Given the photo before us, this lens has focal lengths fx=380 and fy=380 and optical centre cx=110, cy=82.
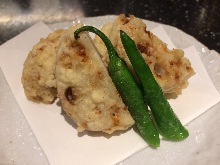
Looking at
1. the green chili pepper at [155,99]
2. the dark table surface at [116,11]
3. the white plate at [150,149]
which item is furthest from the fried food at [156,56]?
the dark table surface at [116,11]

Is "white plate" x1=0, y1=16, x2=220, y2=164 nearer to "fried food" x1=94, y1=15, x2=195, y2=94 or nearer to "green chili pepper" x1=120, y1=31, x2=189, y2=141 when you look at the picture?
"green chili pepper" x1=120, y1=31, x2=189, y2=141

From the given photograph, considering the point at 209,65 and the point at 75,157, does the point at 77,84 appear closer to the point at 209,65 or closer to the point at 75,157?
the point at 75,157

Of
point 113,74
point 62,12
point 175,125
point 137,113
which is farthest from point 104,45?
point 62,12

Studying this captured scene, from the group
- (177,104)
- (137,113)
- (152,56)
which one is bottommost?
(177,104)

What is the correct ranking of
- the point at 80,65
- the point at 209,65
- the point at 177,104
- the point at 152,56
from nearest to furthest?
the point at 80,65 → the point at 152,56 → the point at 177,104 → the point at 209,65

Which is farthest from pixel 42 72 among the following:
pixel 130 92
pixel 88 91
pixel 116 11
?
pixel 116 11

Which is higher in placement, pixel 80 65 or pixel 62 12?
pixel 80 65
